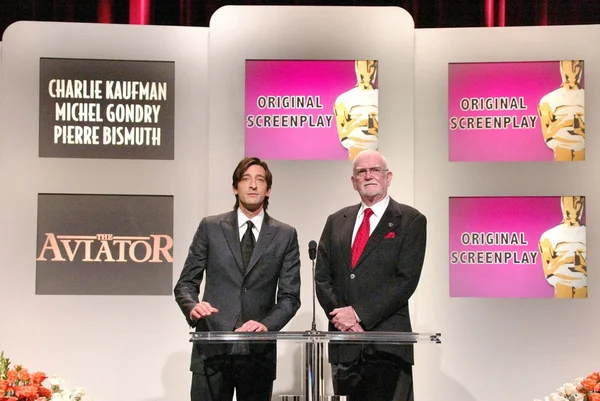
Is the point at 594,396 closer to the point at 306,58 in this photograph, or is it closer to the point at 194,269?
the point at 194,269

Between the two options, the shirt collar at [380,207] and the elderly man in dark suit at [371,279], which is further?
the shirt collar at [380,207]

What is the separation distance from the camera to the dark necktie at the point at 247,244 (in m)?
4.46

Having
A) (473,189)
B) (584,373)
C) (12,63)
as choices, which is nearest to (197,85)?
(12,63)

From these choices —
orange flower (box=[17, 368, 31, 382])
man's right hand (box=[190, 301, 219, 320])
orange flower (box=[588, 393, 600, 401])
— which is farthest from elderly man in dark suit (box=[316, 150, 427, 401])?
orange flower (box=[17, 368, 31, 382])

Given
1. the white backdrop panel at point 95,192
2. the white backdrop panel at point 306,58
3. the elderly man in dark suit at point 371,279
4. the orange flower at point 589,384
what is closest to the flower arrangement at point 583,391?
the orange flower at point 589,384

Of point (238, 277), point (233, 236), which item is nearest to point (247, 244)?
point (233, 236)

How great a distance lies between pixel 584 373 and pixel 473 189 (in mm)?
1396

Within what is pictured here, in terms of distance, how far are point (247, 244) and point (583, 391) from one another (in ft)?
5.71

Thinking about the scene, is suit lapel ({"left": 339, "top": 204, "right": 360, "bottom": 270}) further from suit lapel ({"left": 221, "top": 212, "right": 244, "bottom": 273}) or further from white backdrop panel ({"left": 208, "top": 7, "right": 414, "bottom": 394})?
white backdrop panel ({"left": 208, "top": 7, "right": 414, "bottom": 394})

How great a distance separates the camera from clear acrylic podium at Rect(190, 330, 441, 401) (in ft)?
11.7

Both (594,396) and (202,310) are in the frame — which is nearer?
(594,396)

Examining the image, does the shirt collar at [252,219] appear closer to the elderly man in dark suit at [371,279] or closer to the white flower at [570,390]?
the elderly man in dark suit at [371,279]

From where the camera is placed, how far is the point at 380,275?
4379mm

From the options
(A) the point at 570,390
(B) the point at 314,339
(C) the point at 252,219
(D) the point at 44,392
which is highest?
(C) the point at 252,219
